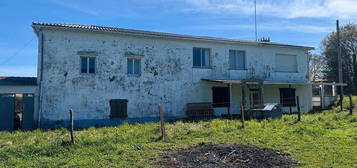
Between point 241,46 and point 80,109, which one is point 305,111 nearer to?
point 241,46

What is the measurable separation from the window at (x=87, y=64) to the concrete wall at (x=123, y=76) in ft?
0.98

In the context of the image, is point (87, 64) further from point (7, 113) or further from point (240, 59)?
point (240, 59)

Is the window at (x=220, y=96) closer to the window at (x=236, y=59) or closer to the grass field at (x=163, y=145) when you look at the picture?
the window at (x=236, y=59)

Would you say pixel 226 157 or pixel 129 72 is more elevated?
pixel 129 72

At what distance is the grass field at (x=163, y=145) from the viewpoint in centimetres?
861

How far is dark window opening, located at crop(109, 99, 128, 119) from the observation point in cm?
1917

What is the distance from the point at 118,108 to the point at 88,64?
3.14m

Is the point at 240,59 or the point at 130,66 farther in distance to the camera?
the point at 240,59

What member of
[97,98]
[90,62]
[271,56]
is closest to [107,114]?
[97,98]

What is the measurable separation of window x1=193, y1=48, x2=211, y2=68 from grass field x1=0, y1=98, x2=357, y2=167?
8.36 metres

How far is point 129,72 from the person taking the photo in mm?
19812

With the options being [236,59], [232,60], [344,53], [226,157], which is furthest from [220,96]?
[344,53]

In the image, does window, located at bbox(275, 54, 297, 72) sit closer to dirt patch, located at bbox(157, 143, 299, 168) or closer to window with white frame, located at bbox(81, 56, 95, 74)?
window with white frame, located at bbox(81, 56, 95, 74)

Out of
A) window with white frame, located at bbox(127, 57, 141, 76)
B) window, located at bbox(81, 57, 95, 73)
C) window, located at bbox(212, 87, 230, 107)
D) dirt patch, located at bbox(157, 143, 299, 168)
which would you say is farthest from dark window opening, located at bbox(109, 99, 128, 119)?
dirt patch, located at bbox(157, 143, 299, 168)
